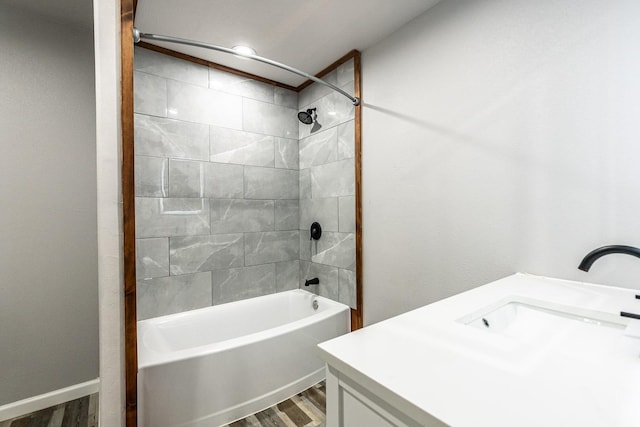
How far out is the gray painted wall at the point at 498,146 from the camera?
1.13 m

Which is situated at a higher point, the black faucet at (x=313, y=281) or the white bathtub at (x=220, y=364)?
the black faucet at (x=313, y=281)

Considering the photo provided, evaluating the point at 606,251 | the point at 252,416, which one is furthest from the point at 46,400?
the point at 606,251

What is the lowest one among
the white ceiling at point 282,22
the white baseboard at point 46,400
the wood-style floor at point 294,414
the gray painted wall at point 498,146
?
the wood-style floor at point 294,414

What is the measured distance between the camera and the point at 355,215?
230 centimetres

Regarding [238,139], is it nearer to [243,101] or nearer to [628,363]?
[243,101]

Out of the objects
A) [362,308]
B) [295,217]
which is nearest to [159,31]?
[295,217]

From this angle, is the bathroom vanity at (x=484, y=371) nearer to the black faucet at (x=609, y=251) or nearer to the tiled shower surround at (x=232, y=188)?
the black faucet at (x=609, y=251)

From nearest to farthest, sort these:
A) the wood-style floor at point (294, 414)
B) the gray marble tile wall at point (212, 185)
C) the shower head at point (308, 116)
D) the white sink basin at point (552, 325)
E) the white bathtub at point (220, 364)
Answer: the white sink basin at point (552, 325)
the white bathtub at point (220, 364)
the wood-style floor at point (294, 414)
the gray marble tile wall at point (212, 185)
the shower head at point (308, 116)

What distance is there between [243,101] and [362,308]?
2.14 metres

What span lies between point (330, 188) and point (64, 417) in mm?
2438

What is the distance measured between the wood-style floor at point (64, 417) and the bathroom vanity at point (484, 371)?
6.61 feet

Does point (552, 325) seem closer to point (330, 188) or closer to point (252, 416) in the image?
point (252, 416)

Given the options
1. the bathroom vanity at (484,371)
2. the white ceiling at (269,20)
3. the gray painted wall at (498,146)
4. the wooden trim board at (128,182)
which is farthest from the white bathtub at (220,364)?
the white ceiling at (269,20)

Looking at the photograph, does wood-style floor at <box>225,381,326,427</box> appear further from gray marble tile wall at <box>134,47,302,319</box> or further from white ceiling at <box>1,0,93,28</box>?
white ceiling at <box>1,0,93,28</box>
